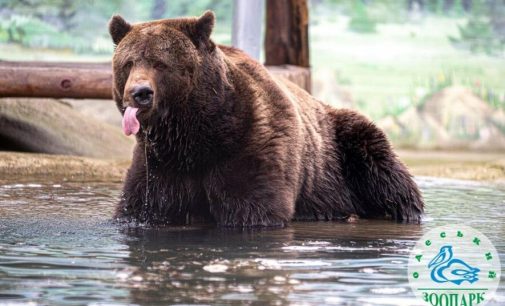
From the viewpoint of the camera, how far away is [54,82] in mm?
12016

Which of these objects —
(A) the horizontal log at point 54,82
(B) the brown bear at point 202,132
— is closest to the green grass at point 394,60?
(A) the horizontal log at point 54,82

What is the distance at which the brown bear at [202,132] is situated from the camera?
7.44 metres

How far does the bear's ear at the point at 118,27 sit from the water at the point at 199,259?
1238 millimetres

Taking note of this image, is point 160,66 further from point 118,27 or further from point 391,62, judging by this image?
point 391,62

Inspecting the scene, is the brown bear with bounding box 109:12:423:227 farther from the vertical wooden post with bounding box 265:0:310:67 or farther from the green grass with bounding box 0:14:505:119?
the green grass with bounding box 0:14:505:119

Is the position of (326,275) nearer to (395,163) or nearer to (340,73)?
(395,163)

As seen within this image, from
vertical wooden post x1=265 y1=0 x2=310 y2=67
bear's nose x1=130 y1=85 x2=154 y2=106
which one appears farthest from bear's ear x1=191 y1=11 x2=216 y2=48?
vertical wooden post x1=265 y1=0 x2=310 y2=67

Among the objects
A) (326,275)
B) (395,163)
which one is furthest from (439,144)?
(326,275)

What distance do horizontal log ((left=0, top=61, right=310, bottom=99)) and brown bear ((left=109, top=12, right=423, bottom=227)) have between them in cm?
392

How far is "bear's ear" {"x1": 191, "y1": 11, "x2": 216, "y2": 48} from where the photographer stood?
25.0ft

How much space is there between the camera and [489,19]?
17.5 meters

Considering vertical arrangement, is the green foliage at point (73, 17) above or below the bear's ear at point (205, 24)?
above

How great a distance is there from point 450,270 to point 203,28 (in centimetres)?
234

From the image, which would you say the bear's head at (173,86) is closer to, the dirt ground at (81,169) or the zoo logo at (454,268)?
the zoo logo at (454,268)
